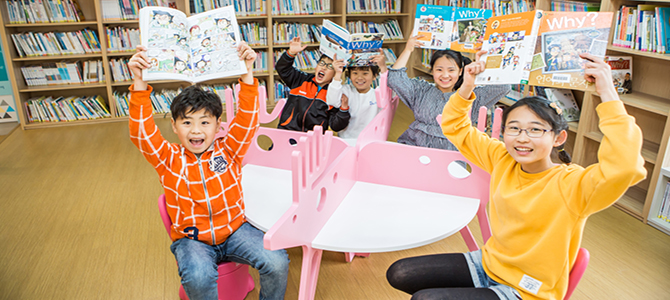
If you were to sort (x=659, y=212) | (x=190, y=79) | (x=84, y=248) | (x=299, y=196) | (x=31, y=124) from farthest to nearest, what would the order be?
(x=31, y=124) → (x=659, y=212) → (x=84, y=248) → (x=190, y=79) → (x=299, y=196)

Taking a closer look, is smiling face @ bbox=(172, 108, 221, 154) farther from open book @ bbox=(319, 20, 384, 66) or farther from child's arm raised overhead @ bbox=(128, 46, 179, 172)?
open book @ bbox=(319, 20, 384, 66)

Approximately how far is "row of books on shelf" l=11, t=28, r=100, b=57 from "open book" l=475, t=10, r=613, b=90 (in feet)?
13.3

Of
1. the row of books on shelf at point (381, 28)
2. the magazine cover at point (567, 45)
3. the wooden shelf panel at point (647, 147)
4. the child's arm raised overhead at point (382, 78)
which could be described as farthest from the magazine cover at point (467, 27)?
the row of books on shelf at point (381, 28)

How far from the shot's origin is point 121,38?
441 cm

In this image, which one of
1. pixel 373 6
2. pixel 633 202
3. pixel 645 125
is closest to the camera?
pixel 633 202

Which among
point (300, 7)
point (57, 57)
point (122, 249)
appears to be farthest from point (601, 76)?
point (57, 57)

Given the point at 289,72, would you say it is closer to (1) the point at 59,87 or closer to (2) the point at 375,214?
(2) the point at 375,214

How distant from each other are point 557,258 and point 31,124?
470cm

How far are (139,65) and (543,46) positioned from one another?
135 centimetres

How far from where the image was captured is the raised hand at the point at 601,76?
120 cm

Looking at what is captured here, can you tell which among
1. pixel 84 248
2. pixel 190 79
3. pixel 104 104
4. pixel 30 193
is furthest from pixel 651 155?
pixel 104 104

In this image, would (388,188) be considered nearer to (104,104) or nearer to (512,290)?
(512,290)

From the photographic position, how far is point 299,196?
54.1 inches

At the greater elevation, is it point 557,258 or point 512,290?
point 557,258
